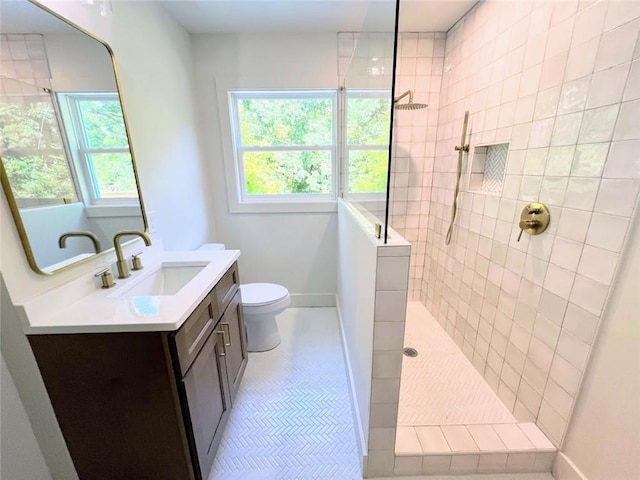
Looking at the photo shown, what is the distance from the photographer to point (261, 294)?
6.50 feet

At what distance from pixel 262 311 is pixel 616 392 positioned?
177 cm

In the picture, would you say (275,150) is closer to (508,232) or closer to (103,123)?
(103,123)

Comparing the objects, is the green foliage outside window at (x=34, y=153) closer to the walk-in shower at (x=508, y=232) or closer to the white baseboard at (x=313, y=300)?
Answer: the walk-in shower at (x=508, y=232)

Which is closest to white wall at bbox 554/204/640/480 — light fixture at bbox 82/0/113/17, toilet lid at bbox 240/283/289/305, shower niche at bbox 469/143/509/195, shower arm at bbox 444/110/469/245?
shower niche at bbox 469/143/509/195

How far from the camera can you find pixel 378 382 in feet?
3.57

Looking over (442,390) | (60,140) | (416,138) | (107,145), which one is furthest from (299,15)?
(442,390)

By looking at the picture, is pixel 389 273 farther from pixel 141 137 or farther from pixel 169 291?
pixel 141 137

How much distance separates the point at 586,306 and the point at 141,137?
2.30m

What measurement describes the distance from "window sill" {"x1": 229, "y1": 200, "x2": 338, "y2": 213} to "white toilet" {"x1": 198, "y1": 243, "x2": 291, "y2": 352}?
477mm

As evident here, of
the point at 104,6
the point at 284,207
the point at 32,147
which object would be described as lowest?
the point at 284,207

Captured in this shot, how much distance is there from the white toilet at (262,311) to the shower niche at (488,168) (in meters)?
1.60

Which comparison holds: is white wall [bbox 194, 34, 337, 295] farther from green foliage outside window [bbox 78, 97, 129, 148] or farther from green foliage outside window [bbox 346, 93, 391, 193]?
green foliage outside window [bbox 78, 97, 129, 148]

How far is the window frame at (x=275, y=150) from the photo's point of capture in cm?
230

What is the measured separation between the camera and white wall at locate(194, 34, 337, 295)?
2.14 metres
